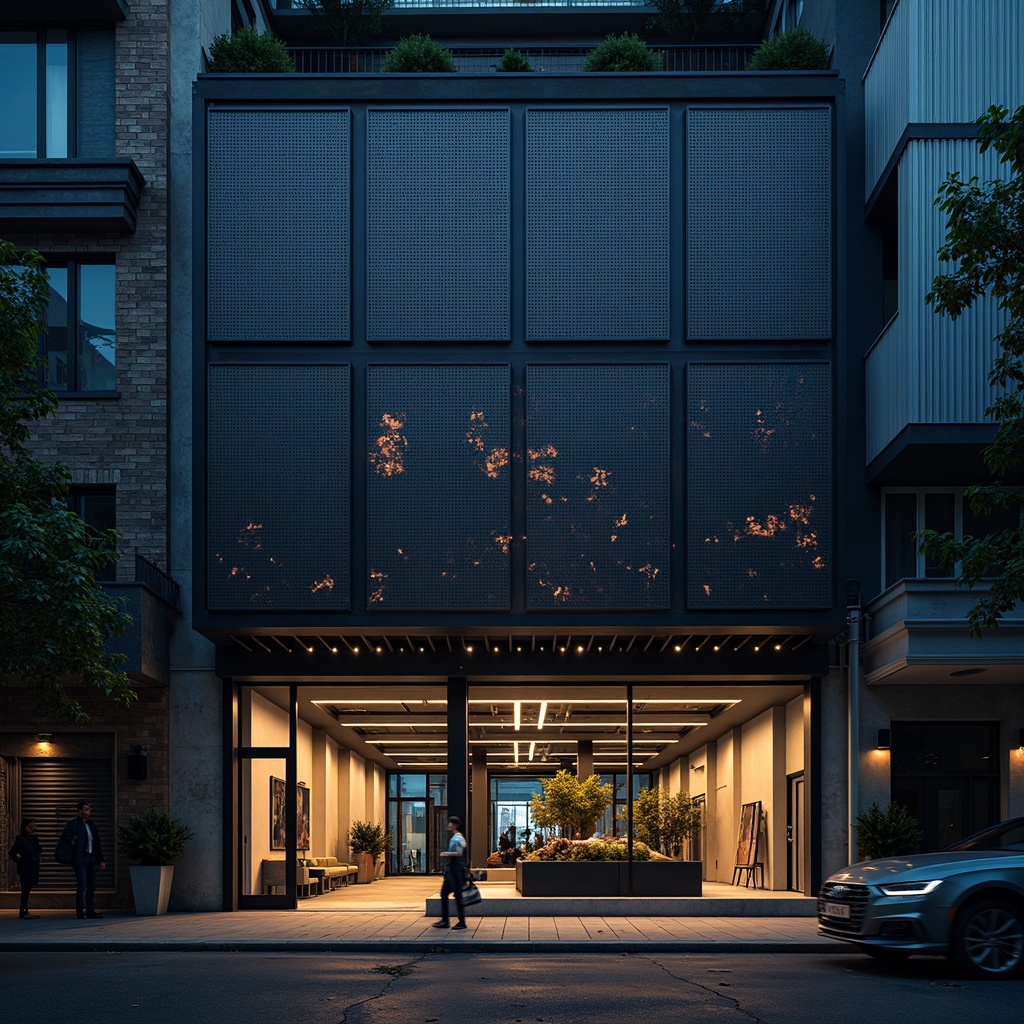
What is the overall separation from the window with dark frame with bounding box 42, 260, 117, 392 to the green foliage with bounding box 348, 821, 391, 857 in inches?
669

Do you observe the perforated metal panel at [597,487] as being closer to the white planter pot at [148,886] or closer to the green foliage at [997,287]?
the green foliage at [997,287]

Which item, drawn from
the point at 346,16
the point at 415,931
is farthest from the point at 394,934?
the point at 346,16

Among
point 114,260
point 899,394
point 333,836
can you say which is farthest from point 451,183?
point 333,836

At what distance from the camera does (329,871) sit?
28797mm

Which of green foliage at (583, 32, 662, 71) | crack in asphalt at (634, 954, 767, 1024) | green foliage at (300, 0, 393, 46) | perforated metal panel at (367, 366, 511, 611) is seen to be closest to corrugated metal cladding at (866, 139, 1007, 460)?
green foliage at (583, 32, 662, 71)

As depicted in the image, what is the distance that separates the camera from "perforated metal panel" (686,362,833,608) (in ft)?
65.8

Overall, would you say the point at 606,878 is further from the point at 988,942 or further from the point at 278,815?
the point at 988,942

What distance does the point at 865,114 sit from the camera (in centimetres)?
2250

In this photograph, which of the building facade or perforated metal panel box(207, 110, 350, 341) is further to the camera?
perforated metal panel box(207, 110, 350, 341)

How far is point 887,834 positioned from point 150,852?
1075 cm

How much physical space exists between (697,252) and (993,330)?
4408mm

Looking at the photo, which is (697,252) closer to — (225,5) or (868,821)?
(868,821)

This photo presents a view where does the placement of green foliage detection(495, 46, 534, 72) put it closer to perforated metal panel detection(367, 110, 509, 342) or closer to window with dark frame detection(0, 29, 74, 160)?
perforated metal panel detection(367, 110, 509, 342)

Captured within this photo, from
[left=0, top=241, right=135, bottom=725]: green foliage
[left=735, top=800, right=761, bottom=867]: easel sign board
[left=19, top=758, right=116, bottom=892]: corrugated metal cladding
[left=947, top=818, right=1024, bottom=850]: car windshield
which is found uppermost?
[left=0, top=241, right=135, bottom=725]: green foliage
